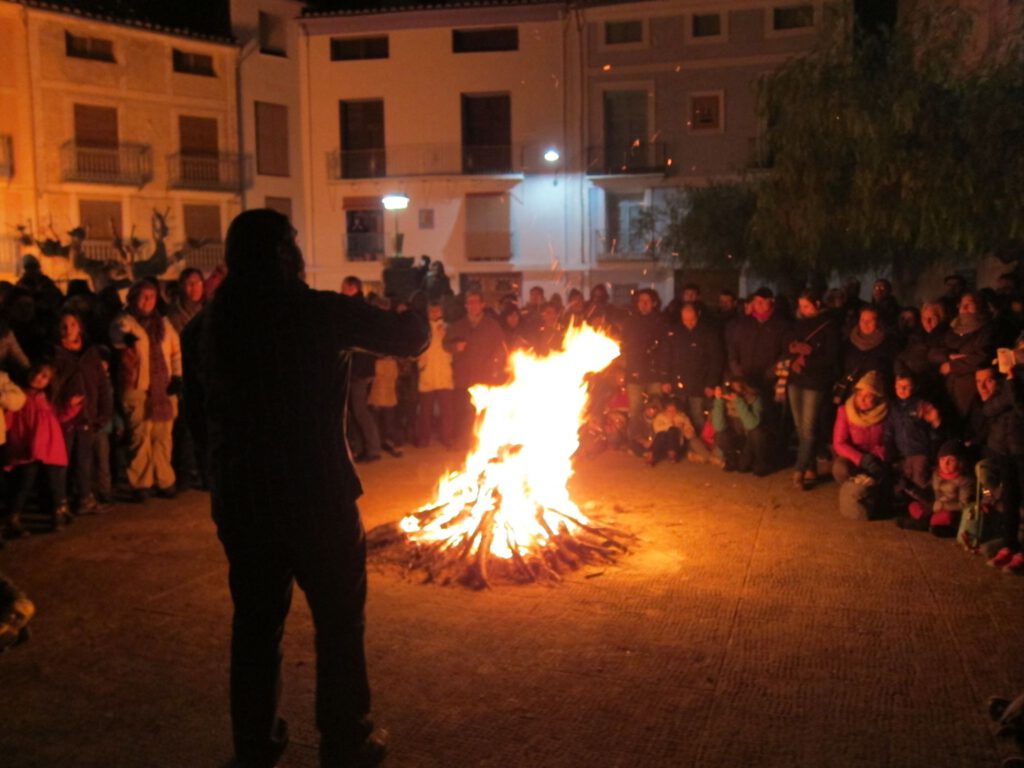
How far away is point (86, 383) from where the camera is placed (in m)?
8.48

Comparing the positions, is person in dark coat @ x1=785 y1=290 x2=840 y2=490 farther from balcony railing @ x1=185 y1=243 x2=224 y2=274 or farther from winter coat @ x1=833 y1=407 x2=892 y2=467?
balcony railing @ x1=185 y1=243 x2=224 y2=274

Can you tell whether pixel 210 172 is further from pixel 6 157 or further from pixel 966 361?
pixel 966 361

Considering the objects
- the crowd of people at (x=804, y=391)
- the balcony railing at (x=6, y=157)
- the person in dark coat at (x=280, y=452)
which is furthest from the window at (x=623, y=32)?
the person in dark coat at (x=280, y=452)

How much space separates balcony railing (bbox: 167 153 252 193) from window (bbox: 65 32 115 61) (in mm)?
3741

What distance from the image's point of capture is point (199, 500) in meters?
9.30

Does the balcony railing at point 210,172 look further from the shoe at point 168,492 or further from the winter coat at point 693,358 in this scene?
the winter coat at point 693,358

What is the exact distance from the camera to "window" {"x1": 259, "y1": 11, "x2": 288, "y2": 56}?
113 feet

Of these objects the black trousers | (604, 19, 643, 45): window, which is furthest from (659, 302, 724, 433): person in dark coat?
(604, 19, 643, 45): window

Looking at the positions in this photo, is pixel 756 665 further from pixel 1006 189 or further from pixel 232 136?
pixel 232 136

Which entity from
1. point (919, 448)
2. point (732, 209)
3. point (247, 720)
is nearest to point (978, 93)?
point (919, 448)

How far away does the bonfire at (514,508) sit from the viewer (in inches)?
266

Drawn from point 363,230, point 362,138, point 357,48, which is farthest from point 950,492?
point 357,48

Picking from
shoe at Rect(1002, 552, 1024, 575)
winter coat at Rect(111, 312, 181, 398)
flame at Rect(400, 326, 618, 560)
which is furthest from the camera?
winter coat at Rect(111, 312, 181, 398)

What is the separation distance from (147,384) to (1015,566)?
7.52 meters
